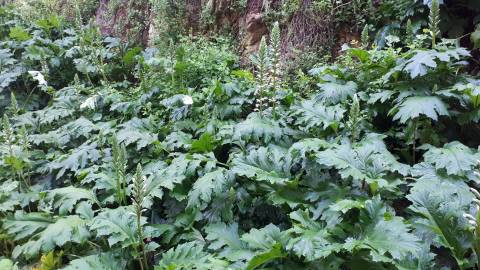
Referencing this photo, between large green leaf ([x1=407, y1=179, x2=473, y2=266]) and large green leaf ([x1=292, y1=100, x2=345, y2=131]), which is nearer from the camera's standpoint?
large green leaf ([x1=407, y1=179, x2=473, y2=266])

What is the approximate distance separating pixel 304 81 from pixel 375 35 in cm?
125

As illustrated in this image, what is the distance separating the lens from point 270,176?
3.14 m

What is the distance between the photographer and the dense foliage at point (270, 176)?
2.68 metres

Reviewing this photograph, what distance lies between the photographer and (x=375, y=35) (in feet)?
17.3

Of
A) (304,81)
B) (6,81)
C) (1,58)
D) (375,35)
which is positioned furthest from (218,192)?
(1,58)

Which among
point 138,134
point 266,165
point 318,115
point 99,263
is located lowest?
point 99,263

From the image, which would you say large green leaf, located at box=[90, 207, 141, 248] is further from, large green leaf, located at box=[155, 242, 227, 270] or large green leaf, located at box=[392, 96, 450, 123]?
large green leaf, located at box=[392, 96, 450, 123]

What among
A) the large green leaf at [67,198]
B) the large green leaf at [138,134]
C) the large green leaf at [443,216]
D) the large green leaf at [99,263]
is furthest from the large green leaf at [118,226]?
the large green leaf at [443,216]

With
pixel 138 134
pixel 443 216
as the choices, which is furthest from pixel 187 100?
pixel 443 216

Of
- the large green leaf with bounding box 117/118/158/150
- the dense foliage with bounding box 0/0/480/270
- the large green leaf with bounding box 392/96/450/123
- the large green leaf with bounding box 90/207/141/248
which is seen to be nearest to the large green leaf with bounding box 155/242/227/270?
the dense foliage with bounding box 0/0/480/270

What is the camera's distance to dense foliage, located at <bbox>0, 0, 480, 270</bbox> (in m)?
2.68

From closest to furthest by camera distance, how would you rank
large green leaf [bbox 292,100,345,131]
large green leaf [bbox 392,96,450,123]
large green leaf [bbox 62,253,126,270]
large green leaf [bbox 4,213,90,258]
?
large green leaf [bbox 62,253,126,270] < large green leaf [bbox 4,213,90,258] < large green leaf [bbox 392,96,450,123] < large green leaf [bbox 292,100,345,131]

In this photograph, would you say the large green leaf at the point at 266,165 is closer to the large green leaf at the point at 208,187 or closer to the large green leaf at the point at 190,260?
the large green leaf at the point at 208,187

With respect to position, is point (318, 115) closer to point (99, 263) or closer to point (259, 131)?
point (259, 131)
